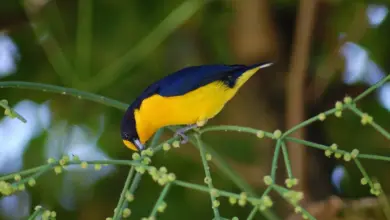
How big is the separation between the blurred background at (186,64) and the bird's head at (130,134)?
0.36 m

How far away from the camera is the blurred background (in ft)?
3.52

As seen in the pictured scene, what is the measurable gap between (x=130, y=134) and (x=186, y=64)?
52cm

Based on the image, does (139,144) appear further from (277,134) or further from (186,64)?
(186,64)

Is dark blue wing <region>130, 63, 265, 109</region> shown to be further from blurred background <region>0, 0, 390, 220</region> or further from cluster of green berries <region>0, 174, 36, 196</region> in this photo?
blurred background <region>0, 0, 390, 220</region>

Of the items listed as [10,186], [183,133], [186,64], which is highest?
[186,64]

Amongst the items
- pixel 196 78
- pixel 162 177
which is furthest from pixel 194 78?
pixel 162 177

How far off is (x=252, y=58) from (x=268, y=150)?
18 centimetres

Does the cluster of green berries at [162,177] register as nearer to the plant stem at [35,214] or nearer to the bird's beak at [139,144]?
the plant stem at [35,214]

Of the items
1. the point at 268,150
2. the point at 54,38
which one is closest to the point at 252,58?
the point at 268,150

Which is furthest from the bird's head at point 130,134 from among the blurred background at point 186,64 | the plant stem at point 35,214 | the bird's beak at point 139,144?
the blurred background at point 186,64

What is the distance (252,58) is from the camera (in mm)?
1050

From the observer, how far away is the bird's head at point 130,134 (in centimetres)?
73

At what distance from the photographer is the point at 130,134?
731mm

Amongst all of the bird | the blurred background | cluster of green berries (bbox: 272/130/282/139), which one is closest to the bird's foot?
the bird
